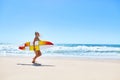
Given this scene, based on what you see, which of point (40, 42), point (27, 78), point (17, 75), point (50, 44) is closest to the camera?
point (27, 78)

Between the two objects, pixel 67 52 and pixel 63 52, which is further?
pixel 67 52

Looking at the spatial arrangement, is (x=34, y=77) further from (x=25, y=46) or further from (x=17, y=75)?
(x=25, y=46)

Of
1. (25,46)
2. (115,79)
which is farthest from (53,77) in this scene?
(25,46)

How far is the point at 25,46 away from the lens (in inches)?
312

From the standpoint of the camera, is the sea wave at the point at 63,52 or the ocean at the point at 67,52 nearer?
the ocean at the point at 67,52

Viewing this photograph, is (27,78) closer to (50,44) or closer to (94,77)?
(94,77)

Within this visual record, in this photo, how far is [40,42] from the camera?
7.36 metres

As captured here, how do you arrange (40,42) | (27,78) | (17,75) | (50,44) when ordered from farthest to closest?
(50,44), (40,42), (17,75), (27,78)

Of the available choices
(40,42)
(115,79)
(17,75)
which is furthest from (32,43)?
(115,79)

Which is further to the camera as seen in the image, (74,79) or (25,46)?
(25,46)

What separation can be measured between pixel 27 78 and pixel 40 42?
3.27 metres

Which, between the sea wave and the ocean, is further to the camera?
the sea wave

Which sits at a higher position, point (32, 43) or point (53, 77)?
point (32, 43)

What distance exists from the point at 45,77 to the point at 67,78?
0.38 metres
